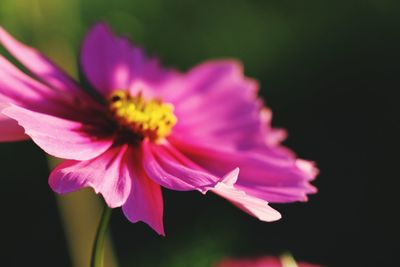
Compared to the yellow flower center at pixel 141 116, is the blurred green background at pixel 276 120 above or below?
above

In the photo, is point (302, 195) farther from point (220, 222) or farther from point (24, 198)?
point (24, 198)

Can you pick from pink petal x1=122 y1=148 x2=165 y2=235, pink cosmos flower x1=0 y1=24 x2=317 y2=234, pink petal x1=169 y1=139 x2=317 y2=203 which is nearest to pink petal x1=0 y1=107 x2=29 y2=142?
pink cosmos flower x1=0 y1=24 x2=317 y2=234

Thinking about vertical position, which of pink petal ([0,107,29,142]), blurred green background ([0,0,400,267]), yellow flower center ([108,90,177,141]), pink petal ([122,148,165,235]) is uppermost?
blurred green background ([0,0,400,267])

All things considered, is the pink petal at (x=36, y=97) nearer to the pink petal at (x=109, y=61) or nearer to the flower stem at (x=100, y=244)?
the pink petal at (x=109, y=61)

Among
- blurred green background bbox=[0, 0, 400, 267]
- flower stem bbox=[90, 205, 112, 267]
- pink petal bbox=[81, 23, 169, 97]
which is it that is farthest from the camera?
blurred green background bbox=[0, 0, 400, 267]

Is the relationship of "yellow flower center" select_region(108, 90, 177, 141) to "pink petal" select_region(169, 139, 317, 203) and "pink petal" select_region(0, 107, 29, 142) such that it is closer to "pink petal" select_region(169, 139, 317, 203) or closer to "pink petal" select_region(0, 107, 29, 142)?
"pink petal" select_region(169, 139, 317, 203)

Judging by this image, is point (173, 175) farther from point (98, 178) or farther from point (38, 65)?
point (38, 65)

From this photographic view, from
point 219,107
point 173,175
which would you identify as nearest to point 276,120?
point 219,107

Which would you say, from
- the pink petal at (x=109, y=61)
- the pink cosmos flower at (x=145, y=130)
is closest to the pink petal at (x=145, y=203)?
the pink cosmos flower at (x=145, y=130)
